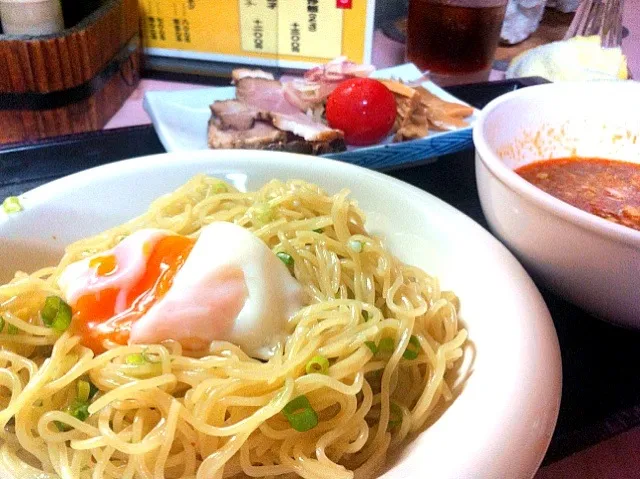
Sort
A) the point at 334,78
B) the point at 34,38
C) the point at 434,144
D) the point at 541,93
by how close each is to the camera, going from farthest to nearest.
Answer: the point at 334,78 → the point at 34,38 → the point at 434,144 → the point at 541,93

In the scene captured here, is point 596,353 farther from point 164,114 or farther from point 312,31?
point 312,31

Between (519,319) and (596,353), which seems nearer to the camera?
(519,319)

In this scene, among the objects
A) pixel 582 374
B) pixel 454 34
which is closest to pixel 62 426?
pixel 582 374

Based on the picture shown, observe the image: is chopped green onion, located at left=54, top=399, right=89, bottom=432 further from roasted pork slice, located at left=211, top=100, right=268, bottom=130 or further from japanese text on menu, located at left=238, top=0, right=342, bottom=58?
japanese text on menu, located at left=238, top=0, right=342, bottom=58

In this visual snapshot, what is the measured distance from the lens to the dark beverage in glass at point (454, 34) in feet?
9.65

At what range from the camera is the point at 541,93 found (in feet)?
5.62

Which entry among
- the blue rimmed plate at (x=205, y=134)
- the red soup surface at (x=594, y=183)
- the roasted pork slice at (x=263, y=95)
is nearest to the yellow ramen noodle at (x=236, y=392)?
the red soup surface at (x=594, y=183)

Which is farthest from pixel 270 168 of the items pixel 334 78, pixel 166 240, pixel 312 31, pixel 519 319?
pixel 312 31

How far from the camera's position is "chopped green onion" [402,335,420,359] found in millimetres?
1138

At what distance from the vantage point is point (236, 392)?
1011mm

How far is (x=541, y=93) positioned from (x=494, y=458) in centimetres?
124

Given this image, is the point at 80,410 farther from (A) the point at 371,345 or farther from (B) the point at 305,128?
(B) the point at 305,128

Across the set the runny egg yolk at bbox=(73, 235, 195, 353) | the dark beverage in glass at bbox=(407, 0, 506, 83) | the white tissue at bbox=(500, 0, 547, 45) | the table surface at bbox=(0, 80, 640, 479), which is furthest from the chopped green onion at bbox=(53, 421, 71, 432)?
the white tissue at bbox=(500, 0, 547, 45)

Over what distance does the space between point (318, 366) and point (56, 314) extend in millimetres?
509
